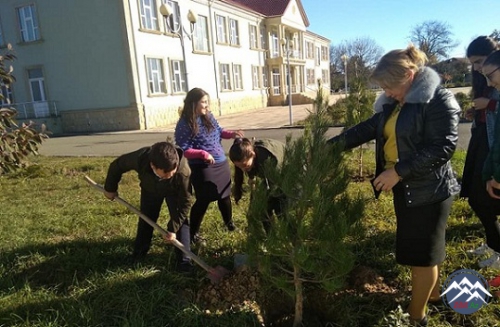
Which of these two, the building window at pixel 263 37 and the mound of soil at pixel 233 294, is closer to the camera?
the mound of soil at pixel 233 294

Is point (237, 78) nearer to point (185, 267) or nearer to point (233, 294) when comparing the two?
point (185, 267)

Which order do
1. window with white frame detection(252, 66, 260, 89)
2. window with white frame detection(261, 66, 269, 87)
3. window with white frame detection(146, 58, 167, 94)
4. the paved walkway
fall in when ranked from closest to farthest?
the paved walkway, window with white frame detection(146, 58, 167, 94), window with white frame detection(252, 66, 260, 89), window with white frame detection(261, 66, 269, 87)

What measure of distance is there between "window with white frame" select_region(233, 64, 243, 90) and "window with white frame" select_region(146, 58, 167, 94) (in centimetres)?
796

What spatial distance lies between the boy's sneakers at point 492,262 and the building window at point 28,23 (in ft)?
71.2

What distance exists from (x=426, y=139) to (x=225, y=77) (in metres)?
25.1

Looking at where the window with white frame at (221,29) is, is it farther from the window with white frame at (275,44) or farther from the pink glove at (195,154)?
the pink glove at (195,154)

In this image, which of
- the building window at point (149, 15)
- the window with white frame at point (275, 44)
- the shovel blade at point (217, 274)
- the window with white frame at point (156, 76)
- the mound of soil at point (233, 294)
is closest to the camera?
the mound of soil at point (233, 294)

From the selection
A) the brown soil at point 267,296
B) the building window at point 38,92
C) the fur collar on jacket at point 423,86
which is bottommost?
the brown soil at point 267,296

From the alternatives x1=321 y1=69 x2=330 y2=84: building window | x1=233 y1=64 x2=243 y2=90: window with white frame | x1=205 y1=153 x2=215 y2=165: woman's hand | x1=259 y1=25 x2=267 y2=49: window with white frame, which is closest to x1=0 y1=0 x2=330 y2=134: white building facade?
x1=233 y1=64 x2=243 y2=90: window with white frame

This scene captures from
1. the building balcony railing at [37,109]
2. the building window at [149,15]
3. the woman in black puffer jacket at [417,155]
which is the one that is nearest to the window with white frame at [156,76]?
the building window at [149,15]

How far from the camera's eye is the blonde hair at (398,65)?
2002 millimetres

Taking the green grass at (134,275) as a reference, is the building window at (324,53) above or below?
above

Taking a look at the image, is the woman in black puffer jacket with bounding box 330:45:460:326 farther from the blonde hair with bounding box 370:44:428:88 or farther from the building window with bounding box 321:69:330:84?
the building window with bounding box 321:69:330:84

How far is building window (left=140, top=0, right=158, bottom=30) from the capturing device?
741 inches
